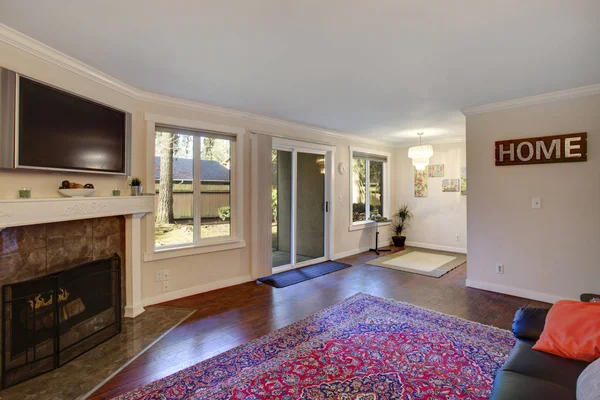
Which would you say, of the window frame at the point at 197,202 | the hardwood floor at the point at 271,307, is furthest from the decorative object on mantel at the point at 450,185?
the window frame at the point at 197,202

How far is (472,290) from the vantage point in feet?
13.2

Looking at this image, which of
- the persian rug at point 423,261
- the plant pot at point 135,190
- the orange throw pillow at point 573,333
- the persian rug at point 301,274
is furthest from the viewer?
the persian rug at point 423,261

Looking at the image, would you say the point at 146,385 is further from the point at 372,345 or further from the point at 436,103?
the point at 436,103

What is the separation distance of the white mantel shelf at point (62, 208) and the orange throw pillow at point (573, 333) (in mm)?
3262

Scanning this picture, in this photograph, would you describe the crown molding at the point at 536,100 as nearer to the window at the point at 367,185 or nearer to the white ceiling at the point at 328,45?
the white ceiling at the point at 328,45

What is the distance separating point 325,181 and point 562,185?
A: 10.9ft

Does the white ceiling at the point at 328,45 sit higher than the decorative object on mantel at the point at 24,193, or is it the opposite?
the white ceiling at the point at 328,45

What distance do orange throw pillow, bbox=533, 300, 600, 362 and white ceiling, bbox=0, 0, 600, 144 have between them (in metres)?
1.80

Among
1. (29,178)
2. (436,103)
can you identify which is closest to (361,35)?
(436,103)

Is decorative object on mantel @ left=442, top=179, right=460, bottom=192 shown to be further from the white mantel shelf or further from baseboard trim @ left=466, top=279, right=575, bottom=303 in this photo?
the white mantel shelf

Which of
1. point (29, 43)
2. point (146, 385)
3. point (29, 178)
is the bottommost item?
point (146, 385)

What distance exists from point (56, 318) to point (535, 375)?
3.11 m

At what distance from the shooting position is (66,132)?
2.47m

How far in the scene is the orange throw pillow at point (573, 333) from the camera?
5.03 feet
